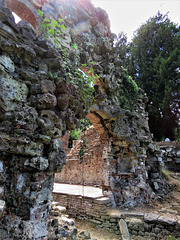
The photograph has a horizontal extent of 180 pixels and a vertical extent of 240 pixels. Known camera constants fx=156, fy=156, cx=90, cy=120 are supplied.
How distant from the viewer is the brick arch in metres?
3.68

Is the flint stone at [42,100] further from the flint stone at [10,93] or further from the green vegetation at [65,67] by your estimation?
the green vegetation at [65,67]

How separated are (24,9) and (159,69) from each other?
14.0m

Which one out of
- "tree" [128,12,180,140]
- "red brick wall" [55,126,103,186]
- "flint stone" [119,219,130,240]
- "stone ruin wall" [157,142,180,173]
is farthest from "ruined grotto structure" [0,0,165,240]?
"tree" [128,12,180,140]

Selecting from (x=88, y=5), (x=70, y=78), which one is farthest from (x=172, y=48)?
(x=70, y=78)

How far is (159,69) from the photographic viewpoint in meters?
15.0

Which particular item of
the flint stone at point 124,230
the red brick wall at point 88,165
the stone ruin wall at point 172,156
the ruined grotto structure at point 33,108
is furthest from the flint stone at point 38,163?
the stone ruin wall at point 172,156

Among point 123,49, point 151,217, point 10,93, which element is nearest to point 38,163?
point 10,93

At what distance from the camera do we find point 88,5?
229 inches

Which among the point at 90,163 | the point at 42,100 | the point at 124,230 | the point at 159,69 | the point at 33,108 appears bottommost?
the point at 124,230

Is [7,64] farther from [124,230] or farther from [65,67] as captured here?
[124,230]

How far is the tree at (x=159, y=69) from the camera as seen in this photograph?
47.5 feet

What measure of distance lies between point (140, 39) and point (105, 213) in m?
18.1

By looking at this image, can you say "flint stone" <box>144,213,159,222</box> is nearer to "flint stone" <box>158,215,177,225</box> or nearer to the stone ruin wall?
"flint stone" <box>158,215,177,225</box>

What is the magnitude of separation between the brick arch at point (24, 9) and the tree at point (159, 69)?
42.5ft
